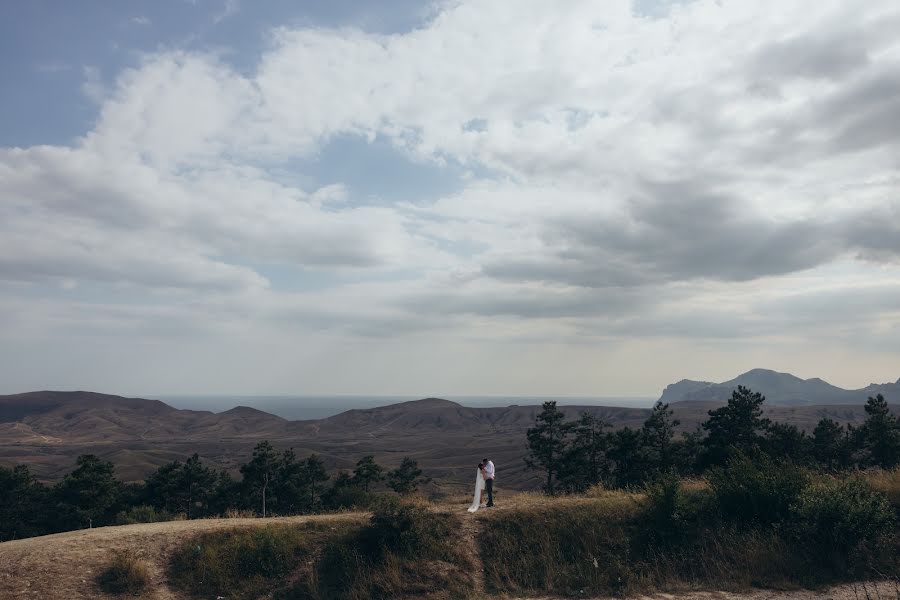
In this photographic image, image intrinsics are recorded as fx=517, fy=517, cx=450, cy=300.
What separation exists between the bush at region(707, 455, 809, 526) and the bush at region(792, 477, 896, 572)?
674mm

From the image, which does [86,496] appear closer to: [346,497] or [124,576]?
[346,497]

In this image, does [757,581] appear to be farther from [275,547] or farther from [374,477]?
[374,477]

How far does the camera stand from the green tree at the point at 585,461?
166ft

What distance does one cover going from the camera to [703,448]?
50375 mm

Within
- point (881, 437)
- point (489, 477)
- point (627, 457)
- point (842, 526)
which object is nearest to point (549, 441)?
point (627, 457)

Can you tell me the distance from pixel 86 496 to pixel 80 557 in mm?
40357

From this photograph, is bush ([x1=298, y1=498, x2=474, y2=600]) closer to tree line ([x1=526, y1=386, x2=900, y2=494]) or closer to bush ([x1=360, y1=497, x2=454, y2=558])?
bush ([x1=360, y1=497, x2=454, y2=558])

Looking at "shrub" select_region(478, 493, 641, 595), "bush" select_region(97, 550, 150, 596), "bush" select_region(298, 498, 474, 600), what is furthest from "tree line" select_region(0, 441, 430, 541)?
"shrub" select_region(478, 493, 641, 595)

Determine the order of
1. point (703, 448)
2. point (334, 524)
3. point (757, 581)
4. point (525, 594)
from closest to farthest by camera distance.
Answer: point (757, 581), point (525, 594), point (334, 524), point (703, 448)

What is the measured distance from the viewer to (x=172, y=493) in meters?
55.1

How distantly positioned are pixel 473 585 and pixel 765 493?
31.2 ft

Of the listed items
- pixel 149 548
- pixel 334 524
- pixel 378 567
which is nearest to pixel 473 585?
pixel 378 567

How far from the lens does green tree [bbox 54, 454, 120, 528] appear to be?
157 ft

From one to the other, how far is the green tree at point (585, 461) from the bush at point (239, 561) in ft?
124
